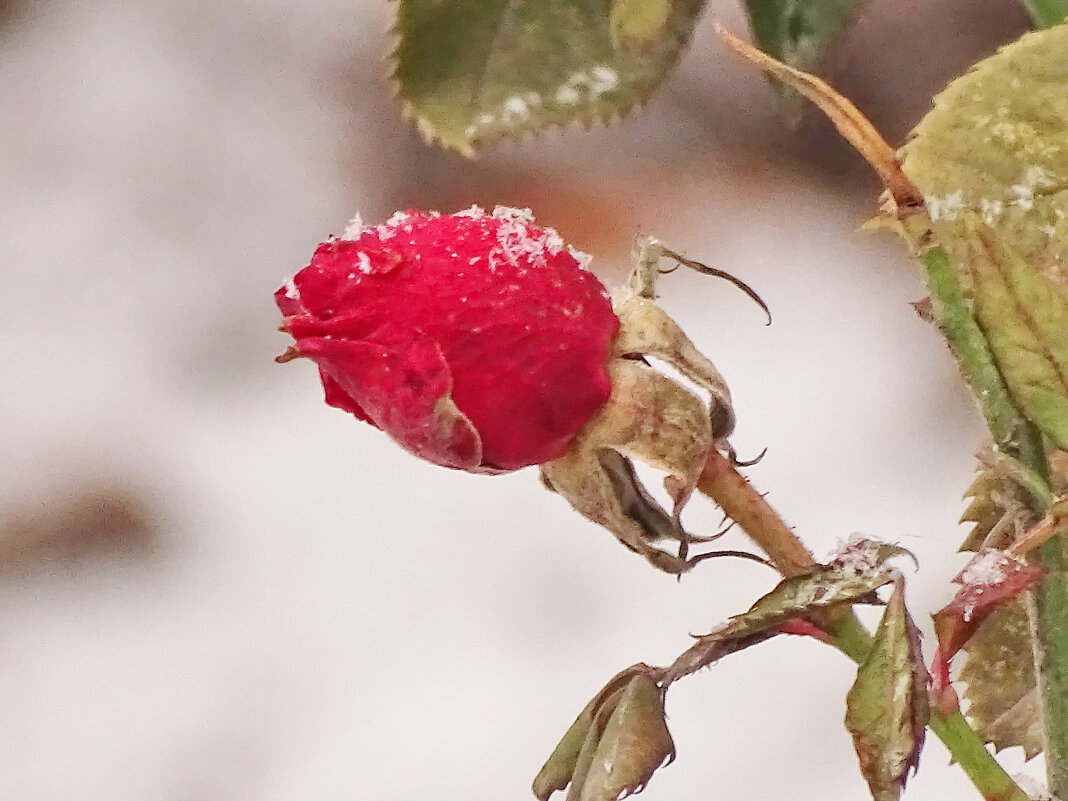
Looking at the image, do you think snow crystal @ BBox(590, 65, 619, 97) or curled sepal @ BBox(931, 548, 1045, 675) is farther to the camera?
snow crystal @ BBox(590, 65, 619, 97)

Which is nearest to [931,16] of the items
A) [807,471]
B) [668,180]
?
[668,180]

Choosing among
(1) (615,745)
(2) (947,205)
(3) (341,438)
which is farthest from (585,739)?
(3) (341,438)

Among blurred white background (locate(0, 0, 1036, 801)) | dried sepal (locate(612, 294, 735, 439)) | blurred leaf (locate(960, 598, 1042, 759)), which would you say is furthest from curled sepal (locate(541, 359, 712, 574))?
blurred white background (locate(0, 0, 1036, 801))

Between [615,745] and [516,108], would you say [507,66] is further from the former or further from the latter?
[615,745]

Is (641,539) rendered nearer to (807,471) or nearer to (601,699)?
(601,699)

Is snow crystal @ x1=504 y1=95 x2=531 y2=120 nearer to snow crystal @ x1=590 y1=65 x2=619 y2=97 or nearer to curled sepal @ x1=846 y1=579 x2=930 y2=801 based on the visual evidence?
snow crystal @ x1=590 y1=65 x2=619 y2=97

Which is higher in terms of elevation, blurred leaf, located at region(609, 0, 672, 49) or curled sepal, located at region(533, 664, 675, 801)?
blurred leaf, located at region(609, 0, 672, 49)

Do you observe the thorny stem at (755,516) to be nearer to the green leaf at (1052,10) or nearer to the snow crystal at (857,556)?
the snow crystal at (857,556)

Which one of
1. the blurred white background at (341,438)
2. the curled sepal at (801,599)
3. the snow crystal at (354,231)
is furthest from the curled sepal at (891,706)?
the blurred white background at (341,438)
